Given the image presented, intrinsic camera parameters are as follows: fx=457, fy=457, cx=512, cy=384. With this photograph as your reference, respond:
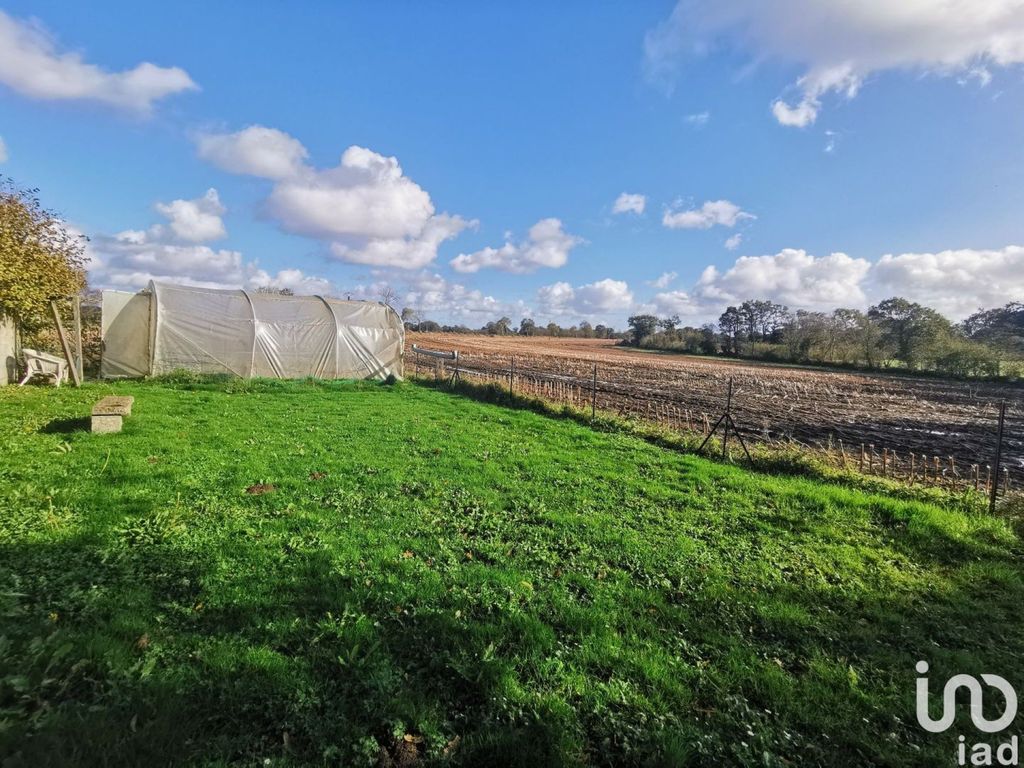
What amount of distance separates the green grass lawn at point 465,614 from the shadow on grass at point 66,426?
2.39ft

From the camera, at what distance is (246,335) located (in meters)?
17.5

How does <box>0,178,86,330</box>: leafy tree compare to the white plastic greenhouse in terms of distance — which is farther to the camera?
the white plastic greenhouse

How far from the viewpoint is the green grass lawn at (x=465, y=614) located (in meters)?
2.41

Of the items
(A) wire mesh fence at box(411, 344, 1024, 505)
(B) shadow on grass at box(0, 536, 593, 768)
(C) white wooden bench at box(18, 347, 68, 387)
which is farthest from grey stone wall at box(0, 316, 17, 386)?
(B) shadow on grass at box(0, 536, 593, 768)

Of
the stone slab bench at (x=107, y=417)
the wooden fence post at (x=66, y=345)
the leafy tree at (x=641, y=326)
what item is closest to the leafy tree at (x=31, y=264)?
the wooden fence post at (x=66, y=345)

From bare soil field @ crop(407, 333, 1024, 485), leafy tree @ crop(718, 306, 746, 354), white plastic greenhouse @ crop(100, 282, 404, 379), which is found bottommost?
bare soil field @ crop(407, 333, 1024, 485)

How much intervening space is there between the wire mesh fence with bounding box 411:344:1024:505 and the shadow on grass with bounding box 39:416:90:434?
10.4 metres

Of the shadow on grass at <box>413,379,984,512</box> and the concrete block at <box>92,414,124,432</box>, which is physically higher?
the concrete block at <box>92,414,124,432</box>

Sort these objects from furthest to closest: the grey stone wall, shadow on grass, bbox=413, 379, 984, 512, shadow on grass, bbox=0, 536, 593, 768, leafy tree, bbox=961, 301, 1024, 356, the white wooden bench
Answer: leafy tree, bbox=961, 301, 1024, 356 → the white wooden bench → the grey stone wall → shadow on grass, bbox=413, 379, 984, 512 → shadow on grass, bbox=0, 536, 593, 768

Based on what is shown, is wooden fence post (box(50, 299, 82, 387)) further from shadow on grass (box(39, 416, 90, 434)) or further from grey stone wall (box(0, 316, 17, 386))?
shadow on grass (box(39, 416, 90, 434))

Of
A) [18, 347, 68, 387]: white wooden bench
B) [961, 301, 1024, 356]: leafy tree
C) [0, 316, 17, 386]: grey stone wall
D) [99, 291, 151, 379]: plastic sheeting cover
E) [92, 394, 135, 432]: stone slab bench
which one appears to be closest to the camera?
[92, 394, 135, 432]: stone slab bench

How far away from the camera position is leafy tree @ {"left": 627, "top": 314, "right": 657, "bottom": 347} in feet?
296

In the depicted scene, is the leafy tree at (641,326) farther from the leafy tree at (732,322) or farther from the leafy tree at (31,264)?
the leafy tree at (31,264)

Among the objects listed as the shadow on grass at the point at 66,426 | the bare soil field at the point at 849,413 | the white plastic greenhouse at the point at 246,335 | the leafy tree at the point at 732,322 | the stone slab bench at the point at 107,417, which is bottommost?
the bare soil field at the point at 849,413
